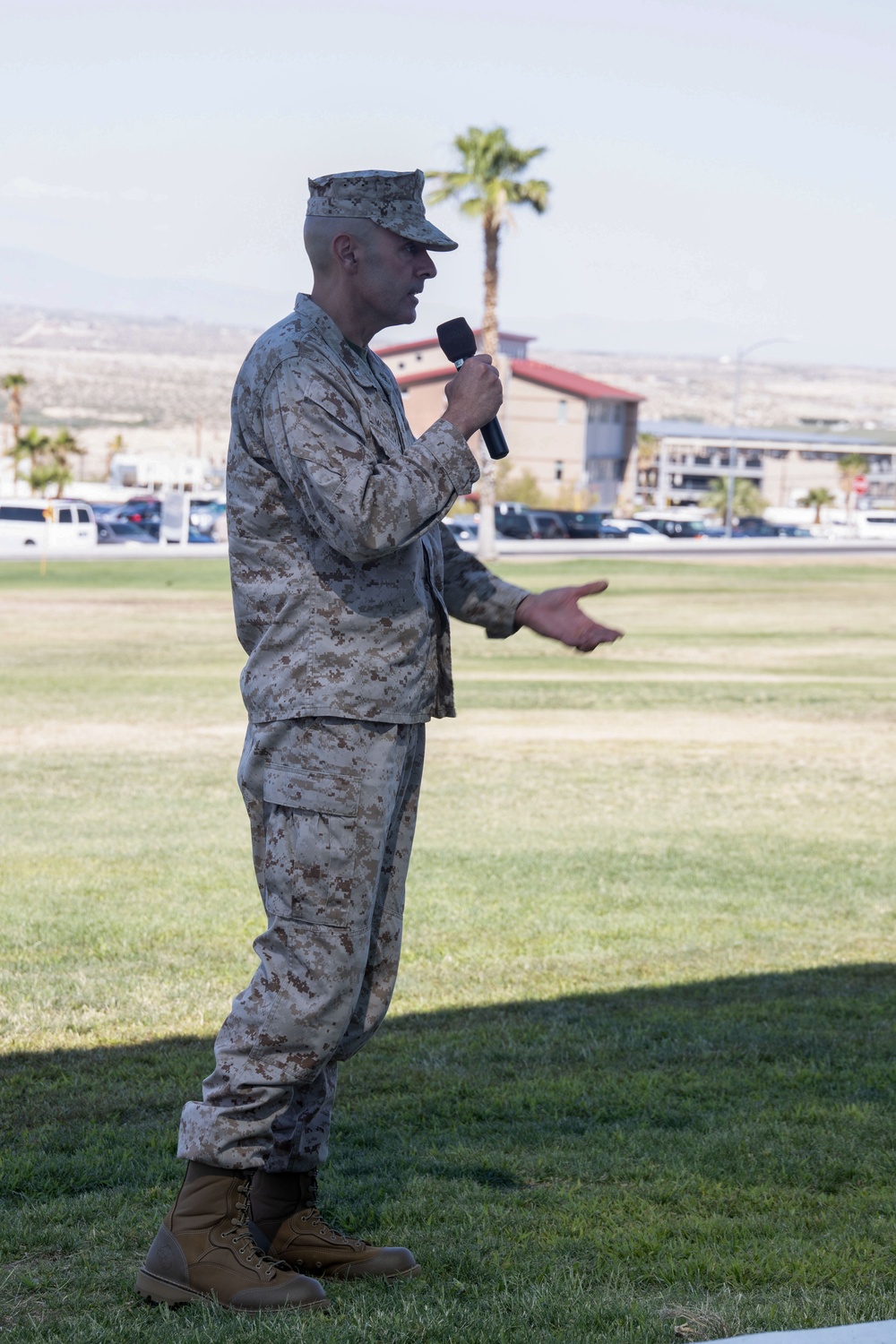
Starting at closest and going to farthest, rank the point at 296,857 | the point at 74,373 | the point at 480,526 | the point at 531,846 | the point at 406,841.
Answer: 1. the point at 296,857
2. the point at 406,841
3. the point at 531,846
4. the point at 480,526
5. the point at 74,373

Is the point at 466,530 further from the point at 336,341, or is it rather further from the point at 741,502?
the point at 741,502

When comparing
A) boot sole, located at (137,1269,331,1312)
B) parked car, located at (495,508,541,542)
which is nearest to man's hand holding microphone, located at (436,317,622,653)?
boot sole, located at (137,1269,331,1312)

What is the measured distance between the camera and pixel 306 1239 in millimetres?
3518

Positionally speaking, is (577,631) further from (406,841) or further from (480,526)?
(480,526)

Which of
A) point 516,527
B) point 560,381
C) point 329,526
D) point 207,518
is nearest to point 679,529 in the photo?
point 516,527

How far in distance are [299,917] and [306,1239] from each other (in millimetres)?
754

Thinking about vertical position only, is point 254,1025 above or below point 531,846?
above

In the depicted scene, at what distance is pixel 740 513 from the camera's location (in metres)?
114

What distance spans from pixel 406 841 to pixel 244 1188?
2.57ft

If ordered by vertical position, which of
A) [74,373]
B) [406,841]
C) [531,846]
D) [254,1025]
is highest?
[74,373]

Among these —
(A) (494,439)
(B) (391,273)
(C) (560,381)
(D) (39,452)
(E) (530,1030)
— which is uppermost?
(C) (560,381)

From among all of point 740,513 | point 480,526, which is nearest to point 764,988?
point 480,526

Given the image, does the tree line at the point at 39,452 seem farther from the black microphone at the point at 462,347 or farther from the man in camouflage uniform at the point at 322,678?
the man in camouflage uniform at the point at 322,678

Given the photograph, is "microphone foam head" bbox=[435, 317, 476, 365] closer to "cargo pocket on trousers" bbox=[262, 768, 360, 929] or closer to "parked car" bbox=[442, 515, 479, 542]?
"cargo pocket on trousers" bbox=[262, 768, 360, 929]
